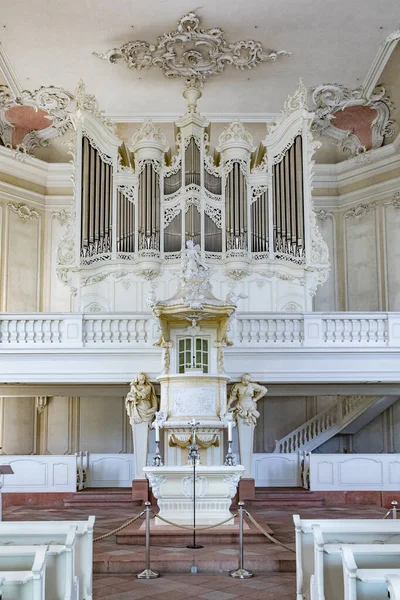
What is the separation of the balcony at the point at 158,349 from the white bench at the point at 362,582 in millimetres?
7695

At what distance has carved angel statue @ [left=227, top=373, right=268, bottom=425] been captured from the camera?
12.7 metres

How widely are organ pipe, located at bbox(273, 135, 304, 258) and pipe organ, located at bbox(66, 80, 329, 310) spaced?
0.8 inches

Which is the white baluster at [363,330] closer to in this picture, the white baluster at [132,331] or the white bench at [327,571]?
the white baluster at [132,331]

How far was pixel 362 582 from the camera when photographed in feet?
16.7

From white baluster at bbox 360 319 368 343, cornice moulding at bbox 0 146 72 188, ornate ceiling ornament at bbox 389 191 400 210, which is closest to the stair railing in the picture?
white baluster at bbox 360 319 368 343

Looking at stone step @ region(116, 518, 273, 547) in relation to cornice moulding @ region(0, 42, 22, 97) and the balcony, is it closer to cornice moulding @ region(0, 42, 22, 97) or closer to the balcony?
the balcony

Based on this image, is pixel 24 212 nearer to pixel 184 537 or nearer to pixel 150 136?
pixel 150 136

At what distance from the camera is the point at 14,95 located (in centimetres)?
1648

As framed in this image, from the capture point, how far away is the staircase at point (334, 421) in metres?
15.6

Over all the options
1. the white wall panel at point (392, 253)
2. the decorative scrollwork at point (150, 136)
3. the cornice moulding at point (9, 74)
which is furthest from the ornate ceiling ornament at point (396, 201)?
the cornice moulding at point (9, 74)

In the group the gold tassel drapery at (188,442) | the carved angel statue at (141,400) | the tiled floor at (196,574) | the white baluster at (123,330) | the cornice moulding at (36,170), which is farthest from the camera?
the cornice moulding at (36,170)

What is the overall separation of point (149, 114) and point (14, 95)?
10.0ft

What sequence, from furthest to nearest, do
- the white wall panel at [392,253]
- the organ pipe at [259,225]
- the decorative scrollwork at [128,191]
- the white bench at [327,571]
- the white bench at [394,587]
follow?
the white wall panel at [392,253], the decorative scrollwork at [128,191], the organ pipe at [259,225], the white bench at [327,571], the white bench at [394,587]

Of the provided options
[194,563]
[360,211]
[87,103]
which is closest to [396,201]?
[360,211]
